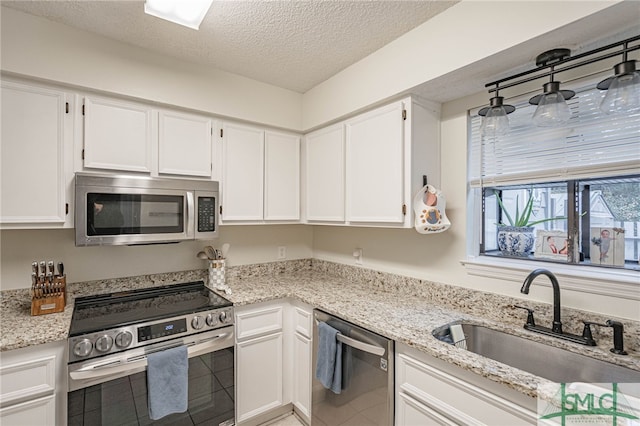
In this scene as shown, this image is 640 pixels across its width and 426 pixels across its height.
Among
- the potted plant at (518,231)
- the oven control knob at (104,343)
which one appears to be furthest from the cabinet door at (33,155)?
the potted plant at (518,231)

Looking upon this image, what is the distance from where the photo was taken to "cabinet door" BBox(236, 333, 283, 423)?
200 centimetres

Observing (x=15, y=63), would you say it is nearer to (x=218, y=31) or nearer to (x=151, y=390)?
(x=218, y=31)

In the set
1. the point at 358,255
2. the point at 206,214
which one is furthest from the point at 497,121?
the point at 206,214

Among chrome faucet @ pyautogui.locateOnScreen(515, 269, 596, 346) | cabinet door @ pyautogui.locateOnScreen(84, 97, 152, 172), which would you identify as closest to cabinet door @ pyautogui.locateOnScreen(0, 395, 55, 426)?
cabinet door @ pyautogui.locateOnScreen(84, 97, 152, 172)

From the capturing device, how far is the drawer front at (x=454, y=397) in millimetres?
1131

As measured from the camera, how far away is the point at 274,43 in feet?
6.29

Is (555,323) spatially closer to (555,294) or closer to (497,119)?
(555,294)

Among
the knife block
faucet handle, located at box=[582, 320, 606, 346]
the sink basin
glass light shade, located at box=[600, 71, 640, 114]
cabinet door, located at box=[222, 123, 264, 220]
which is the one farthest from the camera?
cabinet door, located at box=[222, 123, 264, 220]

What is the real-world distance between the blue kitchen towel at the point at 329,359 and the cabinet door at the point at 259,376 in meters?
0.41

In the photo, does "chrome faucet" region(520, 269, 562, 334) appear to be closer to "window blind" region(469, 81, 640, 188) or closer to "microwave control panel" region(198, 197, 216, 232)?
"window blind" region(469, 81, 640, 188)

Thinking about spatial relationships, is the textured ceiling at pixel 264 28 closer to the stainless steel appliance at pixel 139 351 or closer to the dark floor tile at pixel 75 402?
the stainless steel appliance at pixel 139 351

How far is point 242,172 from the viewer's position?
2.37 meters

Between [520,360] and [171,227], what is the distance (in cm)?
207

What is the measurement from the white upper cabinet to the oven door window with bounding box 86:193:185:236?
1.16 feet
